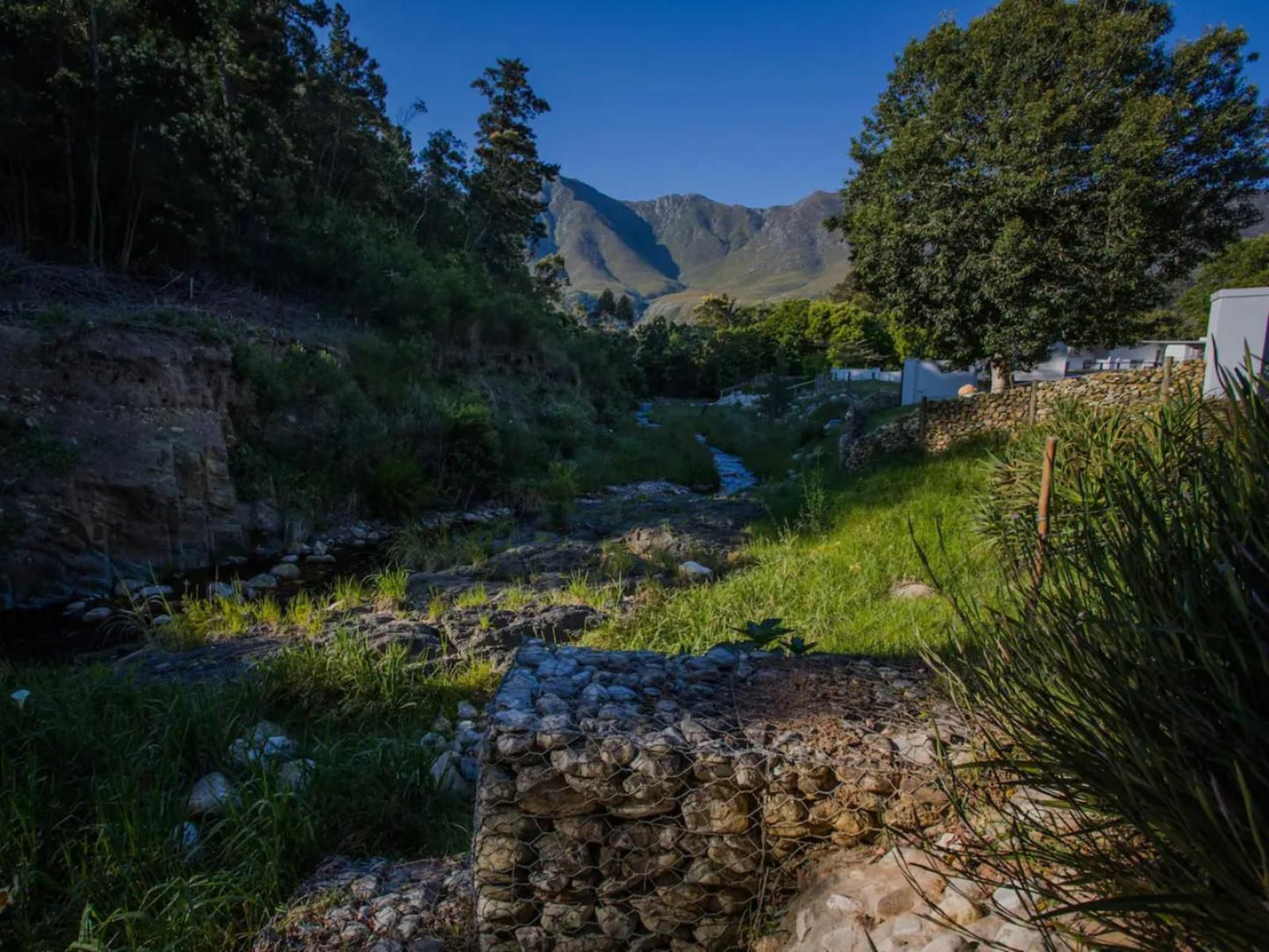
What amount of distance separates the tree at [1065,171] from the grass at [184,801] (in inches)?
606

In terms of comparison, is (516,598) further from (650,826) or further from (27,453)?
(27,453)

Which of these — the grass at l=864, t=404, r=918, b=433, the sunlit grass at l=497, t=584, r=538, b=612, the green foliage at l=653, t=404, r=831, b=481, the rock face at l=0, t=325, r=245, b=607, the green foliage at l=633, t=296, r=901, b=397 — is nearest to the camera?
the sunlit grass at l=497, t=584, r=538, b=612

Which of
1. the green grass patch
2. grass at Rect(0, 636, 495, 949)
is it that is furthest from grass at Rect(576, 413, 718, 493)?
grass at Rect(0, 636, 495, 949)

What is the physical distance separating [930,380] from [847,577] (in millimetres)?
20871

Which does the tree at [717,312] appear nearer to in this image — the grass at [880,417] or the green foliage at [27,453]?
the grass at [880,417]

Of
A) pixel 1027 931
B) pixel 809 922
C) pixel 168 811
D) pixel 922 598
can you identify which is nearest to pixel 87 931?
pixel 168 811

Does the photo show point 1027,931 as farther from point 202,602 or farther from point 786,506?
point 786,506

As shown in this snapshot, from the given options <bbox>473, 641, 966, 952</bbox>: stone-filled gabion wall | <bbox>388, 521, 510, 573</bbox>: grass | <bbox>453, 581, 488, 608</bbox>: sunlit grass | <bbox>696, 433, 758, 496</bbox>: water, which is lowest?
<bbox>696, 433, 758, 496</bbox>: water

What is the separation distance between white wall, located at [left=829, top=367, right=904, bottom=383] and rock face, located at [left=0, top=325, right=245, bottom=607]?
→ 112 feet

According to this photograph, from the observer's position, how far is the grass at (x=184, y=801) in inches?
95.2

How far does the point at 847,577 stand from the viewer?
264 inches

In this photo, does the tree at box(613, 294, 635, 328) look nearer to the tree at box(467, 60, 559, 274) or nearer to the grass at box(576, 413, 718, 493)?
the tree at box(467, 60, 559, 274)

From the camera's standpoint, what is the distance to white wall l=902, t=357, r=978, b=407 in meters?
24.0

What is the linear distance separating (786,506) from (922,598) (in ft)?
17.8
